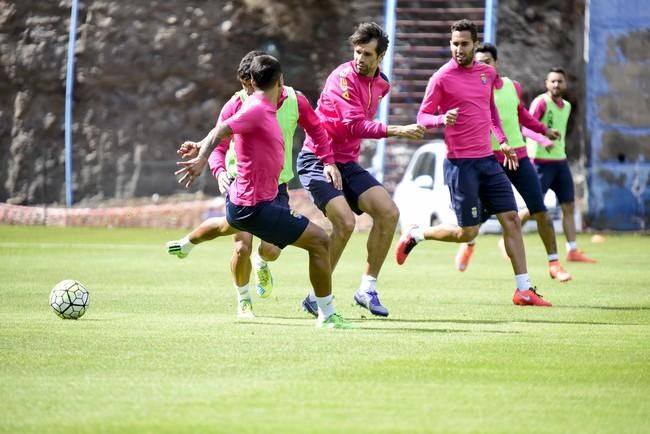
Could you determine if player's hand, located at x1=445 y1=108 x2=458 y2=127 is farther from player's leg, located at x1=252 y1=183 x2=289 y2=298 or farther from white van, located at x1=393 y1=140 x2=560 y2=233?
white van, located at x1=393 y1=140 x2=560 y2=233

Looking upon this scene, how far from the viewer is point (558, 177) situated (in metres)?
17.4

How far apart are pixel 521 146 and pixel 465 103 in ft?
8.59

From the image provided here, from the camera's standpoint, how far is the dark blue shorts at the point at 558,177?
1730cm

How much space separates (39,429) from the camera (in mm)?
6277

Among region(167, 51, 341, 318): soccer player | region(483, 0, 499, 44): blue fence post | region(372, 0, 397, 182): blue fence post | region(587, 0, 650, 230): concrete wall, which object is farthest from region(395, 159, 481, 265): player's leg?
region(483, 0, 499, 44): blue fence post

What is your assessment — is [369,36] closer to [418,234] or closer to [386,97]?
[418,234]

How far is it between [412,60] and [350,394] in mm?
25465

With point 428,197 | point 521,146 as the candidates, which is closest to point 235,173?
point 521,146

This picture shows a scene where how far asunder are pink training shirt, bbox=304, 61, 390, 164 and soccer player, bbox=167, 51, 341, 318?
1.06ft

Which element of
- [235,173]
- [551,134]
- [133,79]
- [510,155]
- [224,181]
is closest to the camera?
[224,181]

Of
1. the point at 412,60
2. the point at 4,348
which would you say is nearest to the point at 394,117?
the point at 412,60

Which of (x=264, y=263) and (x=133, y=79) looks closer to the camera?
(x=264, y=263)

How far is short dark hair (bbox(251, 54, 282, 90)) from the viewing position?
32.1 feet

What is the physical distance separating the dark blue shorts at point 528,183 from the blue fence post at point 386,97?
15331 mm
